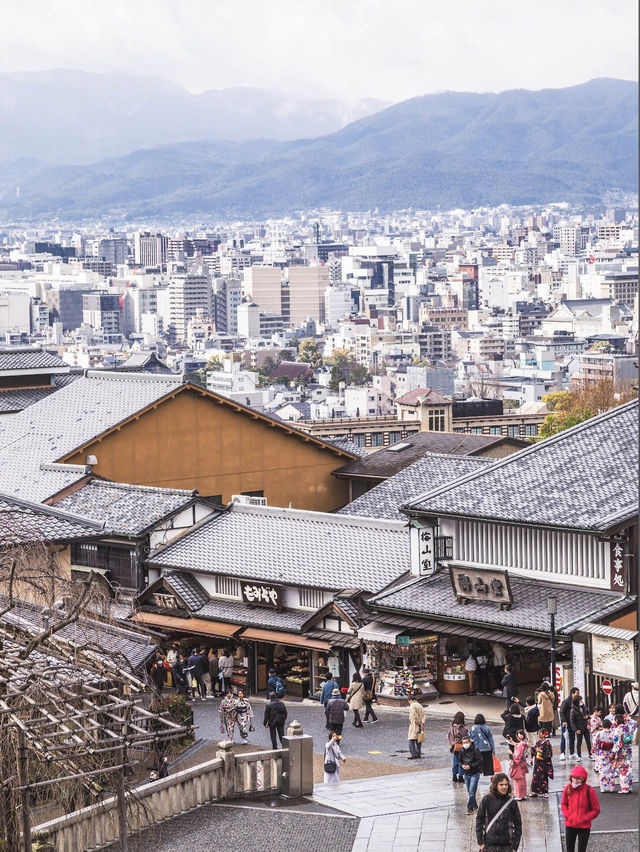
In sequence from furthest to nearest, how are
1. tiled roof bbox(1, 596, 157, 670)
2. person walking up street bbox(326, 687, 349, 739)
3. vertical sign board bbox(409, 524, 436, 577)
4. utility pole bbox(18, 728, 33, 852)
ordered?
1. vertical sign board bbox(409, 524, 436, 577)
2. person walking up street bbox(326, 687, 349, 739)
3. tiled roof bbox(1, 596, 157, 670)
4. utility pole bbox(18, 728, 33, 852)

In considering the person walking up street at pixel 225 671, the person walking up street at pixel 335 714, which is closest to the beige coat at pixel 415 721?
the person walking up street at pixel 335 714

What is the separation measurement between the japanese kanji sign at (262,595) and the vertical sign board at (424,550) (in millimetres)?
2922

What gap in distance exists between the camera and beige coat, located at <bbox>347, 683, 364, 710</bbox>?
23.9 metres

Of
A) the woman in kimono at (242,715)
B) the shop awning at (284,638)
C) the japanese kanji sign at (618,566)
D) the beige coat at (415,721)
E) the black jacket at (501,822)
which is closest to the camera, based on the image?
the black jacket at (501,822)

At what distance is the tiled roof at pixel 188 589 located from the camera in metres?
29.9

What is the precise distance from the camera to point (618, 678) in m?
22.0

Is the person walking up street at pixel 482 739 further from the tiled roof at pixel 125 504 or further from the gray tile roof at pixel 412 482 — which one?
the gray tile roof at pixel 412 482

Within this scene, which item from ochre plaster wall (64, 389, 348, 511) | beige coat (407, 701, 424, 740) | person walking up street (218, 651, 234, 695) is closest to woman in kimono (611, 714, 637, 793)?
beige coat (407, 701, 424, 740)

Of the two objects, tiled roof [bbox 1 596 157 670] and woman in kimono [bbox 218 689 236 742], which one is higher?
tiled roof [bbox 1 596 157 670]

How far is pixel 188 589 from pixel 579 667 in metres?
9.88

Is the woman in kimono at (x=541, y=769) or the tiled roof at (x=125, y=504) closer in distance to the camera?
the woman in kimono at (x=541, y=769)

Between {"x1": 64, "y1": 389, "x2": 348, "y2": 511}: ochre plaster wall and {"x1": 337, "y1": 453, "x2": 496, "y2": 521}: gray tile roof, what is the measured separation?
13.9ft

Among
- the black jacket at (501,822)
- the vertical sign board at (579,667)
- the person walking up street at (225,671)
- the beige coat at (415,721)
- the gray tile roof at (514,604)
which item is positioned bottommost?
the person walking up street at (225,671)

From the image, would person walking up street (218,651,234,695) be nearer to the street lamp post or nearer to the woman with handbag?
the street lamp post
